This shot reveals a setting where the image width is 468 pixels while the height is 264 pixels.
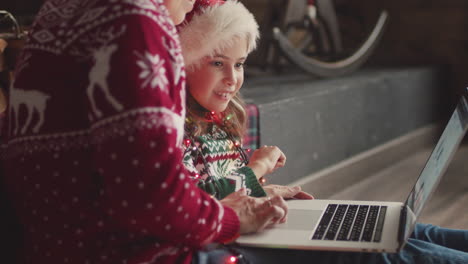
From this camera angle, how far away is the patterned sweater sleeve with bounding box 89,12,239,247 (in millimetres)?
592

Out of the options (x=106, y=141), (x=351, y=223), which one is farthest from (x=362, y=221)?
(x=106, y=141)

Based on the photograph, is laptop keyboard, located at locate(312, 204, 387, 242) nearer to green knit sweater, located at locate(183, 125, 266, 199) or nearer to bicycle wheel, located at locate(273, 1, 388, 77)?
green knit sweater, located at locate(183, 125, 266, 199)

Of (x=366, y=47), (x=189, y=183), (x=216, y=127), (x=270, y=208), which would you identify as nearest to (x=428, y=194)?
(x=270, y=208)

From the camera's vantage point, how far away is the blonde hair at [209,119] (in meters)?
1.01

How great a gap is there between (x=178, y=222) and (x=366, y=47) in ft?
8.26

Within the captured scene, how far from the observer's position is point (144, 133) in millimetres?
594

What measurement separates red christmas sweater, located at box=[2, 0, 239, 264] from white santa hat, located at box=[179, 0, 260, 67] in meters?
0.34

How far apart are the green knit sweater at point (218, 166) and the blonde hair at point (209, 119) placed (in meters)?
0.02

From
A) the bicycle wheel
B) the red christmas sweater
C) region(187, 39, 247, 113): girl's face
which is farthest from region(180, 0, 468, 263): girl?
the bicycle wheel

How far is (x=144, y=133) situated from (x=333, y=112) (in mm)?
1811

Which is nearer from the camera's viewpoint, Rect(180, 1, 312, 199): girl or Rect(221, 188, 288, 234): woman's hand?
Rect(221, 188, 288, 234): woman's hand

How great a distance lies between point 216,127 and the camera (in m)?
1.07

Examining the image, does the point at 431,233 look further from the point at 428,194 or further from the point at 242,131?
the point at 242,131

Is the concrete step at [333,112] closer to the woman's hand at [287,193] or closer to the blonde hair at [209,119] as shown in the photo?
the blonde hair at [209,119]
